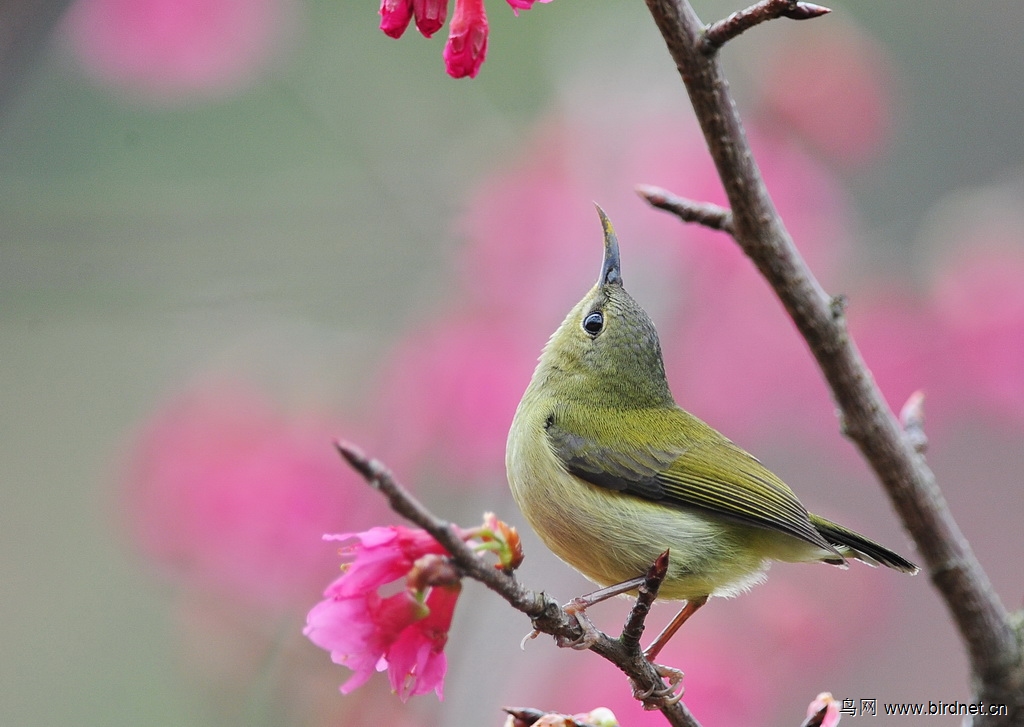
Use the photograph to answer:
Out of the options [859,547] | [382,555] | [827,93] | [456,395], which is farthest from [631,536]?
[827,93]

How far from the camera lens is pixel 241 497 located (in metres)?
4.36

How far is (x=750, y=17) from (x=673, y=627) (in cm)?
137

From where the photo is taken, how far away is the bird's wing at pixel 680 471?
7.35 feet

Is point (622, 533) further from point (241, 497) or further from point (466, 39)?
point (241, 497)

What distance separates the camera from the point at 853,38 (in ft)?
18.5

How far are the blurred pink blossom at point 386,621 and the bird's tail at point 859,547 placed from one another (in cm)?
102

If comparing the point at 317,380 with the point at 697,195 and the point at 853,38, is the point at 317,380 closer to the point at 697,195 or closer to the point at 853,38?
the point at 697,195

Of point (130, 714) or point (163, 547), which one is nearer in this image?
point (163, 547)

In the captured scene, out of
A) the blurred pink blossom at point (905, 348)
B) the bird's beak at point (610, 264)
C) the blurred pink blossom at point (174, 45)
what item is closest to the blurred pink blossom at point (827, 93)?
the blurred pink blossom at point (905, 348)

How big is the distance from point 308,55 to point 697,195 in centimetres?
235

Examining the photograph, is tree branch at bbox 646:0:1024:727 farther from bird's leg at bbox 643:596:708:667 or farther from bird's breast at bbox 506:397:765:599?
bird's breast at bbox 506:397:765:599

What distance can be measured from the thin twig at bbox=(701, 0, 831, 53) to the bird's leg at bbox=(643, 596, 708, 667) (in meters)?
1.17

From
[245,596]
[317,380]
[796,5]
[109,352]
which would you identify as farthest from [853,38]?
[109,352]

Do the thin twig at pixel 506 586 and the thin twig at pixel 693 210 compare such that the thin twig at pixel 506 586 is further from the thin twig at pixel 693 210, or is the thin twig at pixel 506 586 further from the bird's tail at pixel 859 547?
the bird's tail at pixel 859 547
